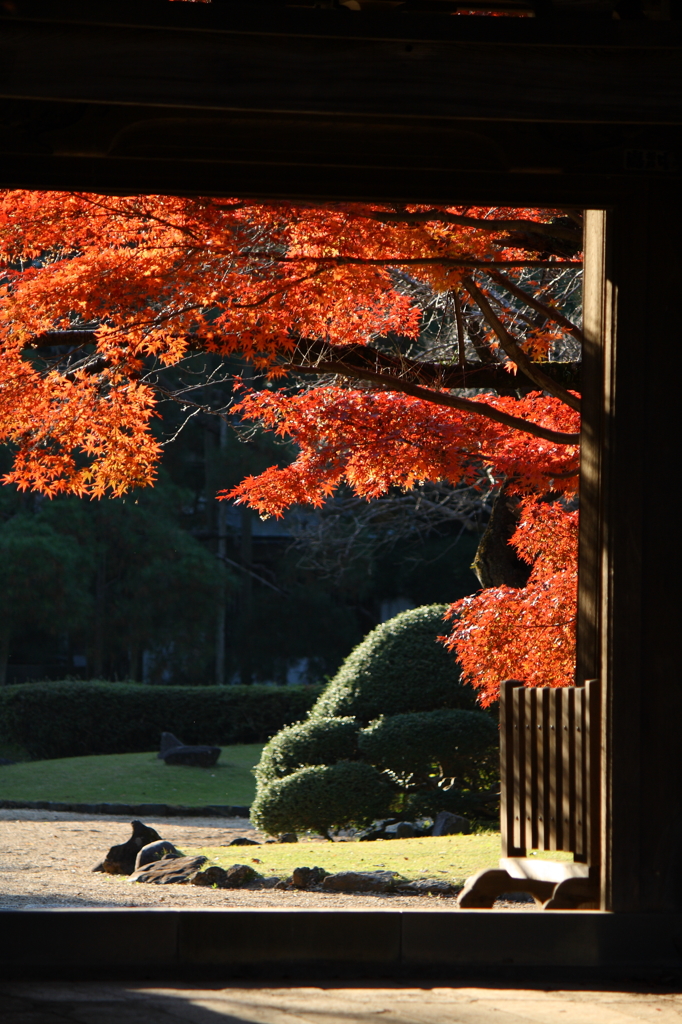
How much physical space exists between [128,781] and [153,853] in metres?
6.64

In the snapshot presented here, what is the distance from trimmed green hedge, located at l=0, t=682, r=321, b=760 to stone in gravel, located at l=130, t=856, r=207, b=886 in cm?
910

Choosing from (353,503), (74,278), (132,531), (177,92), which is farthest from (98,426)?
(132,531)

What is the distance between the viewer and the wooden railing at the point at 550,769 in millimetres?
4020

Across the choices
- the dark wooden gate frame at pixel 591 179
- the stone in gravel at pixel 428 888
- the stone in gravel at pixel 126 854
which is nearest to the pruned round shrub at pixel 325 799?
the stone in gravel at pixel 126 854

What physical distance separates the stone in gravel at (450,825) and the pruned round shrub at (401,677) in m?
1.33

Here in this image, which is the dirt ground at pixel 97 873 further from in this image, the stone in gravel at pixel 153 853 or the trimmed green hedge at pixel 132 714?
the trimmed green hedge at pixel 132 714

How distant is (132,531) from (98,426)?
1268cm

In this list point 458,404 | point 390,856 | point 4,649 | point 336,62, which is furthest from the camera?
point 4,649

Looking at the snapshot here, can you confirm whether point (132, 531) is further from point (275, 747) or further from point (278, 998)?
point (278, 998)

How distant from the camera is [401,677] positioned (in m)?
11.0

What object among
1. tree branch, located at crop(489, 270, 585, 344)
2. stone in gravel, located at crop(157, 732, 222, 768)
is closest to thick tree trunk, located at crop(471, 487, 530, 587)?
tree branch, located at crop(489, 270, 585, 344)

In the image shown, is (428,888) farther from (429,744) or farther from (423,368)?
(423,368)

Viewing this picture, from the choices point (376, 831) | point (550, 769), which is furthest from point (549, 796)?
point (376, 831)

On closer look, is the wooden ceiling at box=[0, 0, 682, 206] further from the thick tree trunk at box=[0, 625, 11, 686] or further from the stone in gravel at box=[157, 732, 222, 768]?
the thick tree trunk at box=[0, 625, 11, 686]
